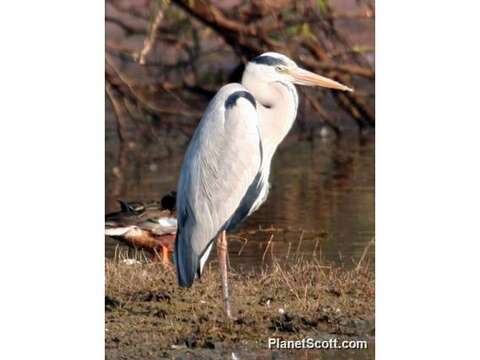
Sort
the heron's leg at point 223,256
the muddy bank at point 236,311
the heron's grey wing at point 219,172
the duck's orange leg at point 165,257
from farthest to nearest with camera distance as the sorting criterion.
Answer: the duck's orange leg at point 165,257
the heron's leg at point 223,256
the heron's grey wing at point 219,172
the muddy bank at point 236,311

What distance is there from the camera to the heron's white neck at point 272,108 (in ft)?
19.6

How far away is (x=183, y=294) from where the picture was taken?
605 centimetres

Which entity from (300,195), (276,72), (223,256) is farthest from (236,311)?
(300,195)

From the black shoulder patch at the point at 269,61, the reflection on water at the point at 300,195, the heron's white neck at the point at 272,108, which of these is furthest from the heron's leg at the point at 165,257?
the black shoulder patch at the point at 269,61

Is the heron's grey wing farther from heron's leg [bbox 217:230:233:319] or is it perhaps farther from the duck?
the duck

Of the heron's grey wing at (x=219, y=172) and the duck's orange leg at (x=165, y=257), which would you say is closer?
the heron's grey wing at (x=219, y=172)

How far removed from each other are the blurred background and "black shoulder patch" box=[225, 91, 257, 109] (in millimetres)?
851

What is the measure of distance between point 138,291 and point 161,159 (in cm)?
195

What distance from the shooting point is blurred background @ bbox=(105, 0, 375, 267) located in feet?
22.1

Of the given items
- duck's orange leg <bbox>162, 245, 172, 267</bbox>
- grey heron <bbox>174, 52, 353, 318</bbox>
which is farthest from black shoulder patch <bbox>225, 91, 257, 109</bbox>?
duck's orange leg <bbox>162, 245, 172, 267</bbox>

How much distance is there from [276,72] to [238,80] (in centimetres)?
150

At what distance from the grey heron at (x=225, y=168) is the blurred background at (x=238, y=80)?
1.94ft

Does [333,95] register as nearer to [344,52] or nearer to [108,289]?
[344,52]

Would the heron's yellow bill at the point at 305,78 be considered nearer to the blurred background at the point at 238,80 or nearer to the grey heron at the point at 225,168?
the grey heron at the point at 225,168
